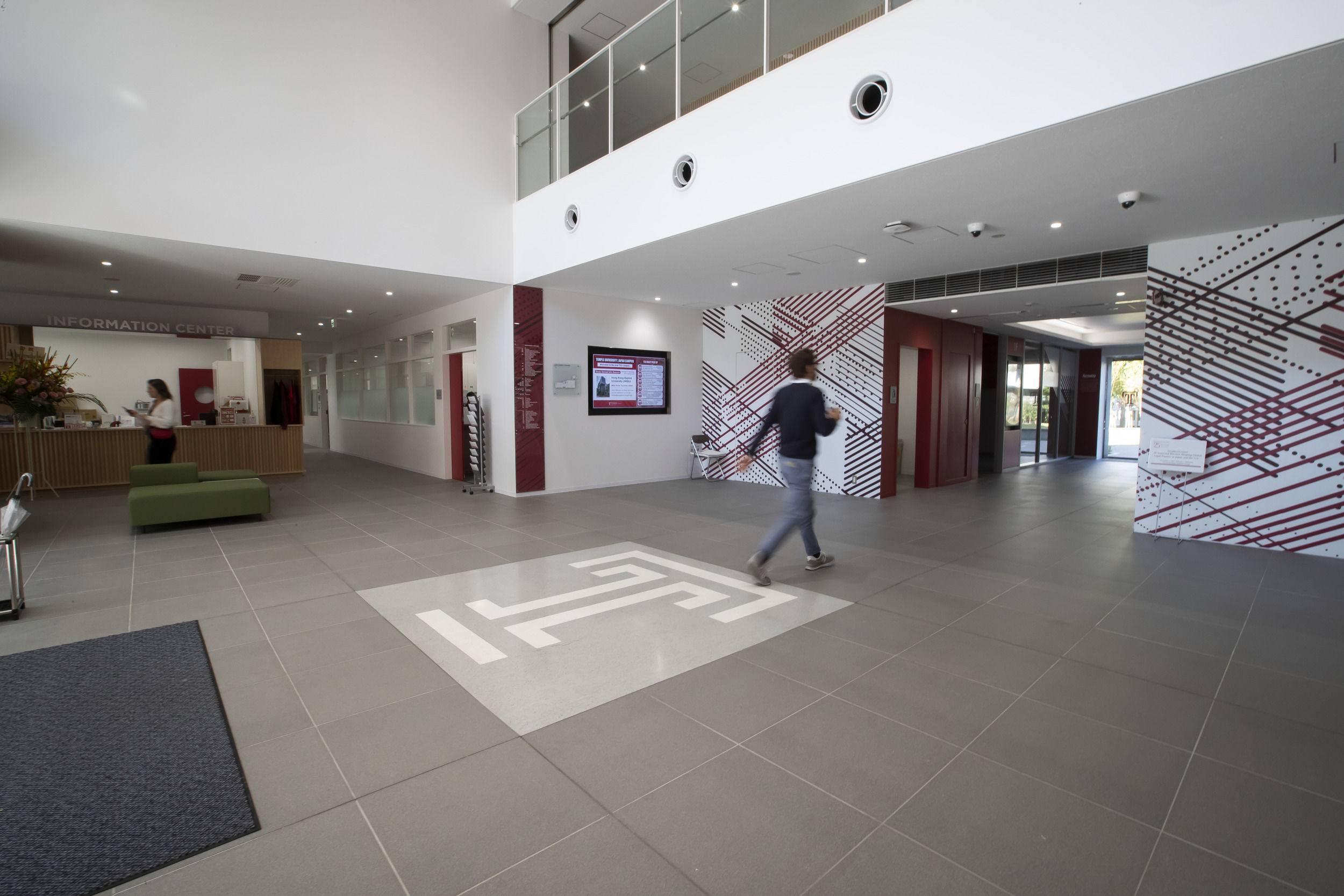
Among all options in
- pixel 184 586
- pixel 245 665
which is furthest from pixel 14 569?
pixel 245 665

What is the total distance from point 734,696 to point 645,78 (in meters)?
6.25

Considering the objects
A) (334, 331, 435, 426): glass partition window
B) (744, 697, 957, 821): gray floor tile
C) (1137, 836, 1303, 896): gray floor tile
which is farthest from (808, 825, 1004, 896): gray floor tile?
(334, 331, 435, 426): glass partition window

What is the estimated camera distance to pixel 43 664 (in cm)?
322

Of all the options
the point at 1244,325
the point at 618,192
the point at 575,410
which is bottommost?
the point at 575,410

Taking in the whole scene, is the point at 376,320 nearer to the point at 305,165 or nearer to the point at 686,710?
the point at 305,165

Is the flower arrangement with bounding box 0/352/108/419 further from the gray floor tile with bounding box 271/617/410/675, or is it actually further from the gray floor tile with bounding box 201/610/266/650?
the gray floor tile with bounding box 271/617/410/675

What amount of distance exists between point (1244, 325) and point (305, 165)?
32.0 feet

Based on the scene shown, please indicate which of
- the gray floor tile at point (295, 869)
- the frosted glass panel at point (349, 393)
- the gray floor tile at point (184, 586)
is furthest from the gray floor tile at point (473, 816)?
the frosted glass panel at point (349, 393)

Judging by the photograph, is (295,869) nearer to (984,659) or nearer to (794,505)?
(984,659)

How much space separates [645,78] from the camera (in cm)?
650

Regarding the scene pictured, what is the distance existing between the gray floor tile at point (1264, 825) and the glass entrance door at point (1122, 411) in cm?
1535

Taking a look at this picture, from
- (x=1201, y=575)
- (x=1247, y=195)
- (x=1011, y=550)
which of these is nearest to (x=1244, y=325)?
(x=1247, y=195)

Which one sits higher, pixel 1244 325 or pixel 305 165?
pixel 305 165

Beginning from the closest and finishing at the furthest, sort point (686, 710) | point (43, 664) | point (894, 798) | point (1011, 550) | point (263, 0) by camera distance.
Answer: point (894, 798), point (686, 710), point (43, 664), point (1011, 550), point (263, 0)
